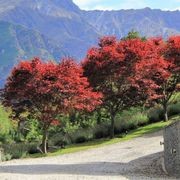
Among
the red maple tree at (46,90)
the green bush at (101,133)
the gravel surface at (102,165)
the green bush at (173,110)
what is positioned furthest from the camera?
the green bush at (173,110)

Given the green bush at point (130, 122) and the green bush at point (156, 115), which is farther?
the green bush at point (156, 115)

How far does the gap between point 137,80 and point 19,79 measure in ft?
23.0

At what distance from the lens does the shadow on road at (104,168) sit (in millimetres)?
23797

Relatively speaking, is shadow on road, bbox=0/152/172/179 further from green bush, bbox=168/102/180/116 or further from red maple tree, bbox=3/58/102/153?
green bush, bbox=168/102/180/116

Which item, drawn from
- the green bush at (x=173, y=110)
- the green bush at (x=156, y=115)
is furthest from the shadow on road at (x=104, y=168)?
the green bush at (x=173, y=110)

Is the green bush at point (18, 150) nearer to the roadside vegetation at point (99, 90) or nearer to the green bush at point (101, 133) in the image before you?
the roadside vegetation at point (99, 90)

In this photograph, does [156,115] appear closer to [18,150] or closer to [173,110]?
[173,110]

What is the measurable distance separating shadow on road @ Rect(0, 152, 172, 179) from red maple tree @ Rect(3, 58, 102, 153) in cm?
624

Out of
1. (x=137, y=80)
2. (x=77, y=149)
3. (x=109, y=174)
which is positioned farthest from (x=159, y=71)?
(x=109, y=174)

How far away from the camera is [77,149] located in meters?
33.1

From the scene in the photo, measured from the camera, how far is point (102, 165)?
26219mm

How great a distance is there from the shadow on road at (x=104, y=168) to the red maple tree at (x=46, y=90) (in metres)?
6.24

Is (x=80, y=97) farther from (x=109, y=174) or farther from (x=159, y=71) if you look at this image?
(x=109, y=174)

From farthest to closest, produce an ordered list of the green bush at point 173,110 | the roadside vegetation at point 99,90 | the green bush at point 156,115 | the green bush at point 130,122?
the green bush at point 173,110
the green bush at point 156,115
the green bush at point 130,122
the roadside vegetation at point 99,90
